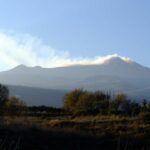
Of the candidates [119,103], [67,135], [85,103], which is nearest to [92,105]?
[85,103]

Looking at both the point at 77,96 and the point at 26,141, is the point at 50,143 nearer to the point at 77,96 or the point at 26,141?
the point at 26,141

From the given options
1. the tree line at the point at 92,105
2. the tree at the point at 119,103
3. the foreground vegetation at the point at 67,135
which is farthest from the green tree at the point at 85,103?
the foreground vegetation at the point at 67,135

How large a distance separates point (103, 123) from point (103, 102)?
92.9 feet

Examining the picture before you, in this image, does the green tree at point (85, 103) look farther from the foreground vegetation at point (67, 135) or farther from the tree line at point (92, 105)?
the foreground vegetation at point (67, 135)

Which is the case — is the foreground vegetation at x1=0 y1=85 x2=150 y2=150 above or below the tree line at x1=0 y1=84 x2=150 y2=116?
below

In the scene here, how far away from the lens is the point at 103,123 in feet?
128

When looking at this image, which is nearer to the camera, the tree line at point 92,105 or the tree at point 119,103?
the tree line at point 92,105

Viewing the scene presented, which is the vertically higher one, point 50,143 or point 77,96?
point 77,96

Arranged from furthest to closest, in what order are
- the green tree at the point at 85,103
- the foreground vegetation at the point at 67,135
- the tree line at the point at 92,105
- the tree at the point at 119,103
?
1. the tree at the point at 119,103
2. the green tree at the point at 85,103
3. the tree line at the point at 92,105
4. the foreground vegetation at the point at 67,135

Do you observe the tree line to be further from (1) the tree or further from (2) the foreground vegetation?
(2) the foreground vegetation


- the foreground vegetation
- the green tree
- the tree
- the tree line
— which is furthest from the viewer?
the tree

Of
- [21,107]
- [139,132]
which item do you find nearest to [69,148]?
[139,132]

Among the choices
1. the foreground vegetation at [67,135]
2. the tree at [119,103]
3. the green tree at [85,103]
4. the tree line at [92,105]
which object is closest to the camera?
the foreground vegetation at [67,135]

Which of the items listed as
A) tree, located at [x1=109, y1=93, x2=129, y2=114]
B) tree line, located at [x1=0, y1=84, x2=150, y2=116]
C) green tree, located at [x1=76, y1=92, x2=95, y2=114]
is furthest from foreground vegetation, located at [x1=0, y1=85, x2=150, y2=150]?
tree, located at [x1=109, y1=93, x2=129, y2=114]
